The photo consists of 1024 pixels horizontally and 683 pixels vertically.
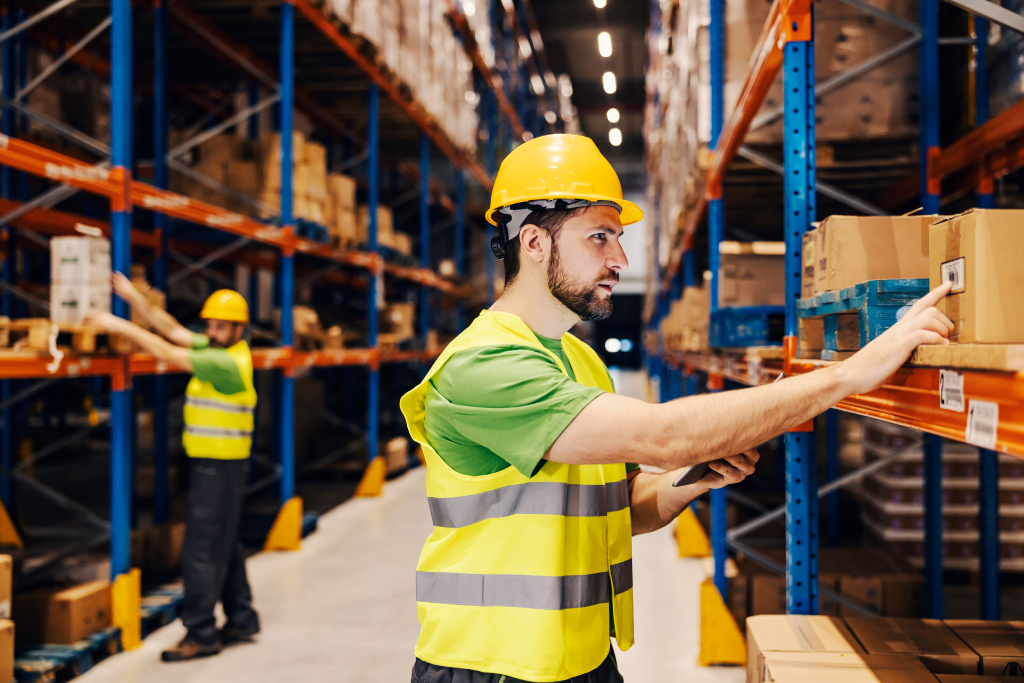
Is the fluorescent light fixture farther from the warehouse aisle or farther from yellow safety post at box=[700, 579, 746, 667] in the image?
yellow safety post at box=[700, 579, 746, 667]

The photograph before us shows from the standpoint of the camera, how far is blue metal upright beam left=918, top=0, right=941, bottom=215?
144 inches

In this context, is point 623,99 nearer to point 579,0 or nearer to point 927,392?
point 579,0

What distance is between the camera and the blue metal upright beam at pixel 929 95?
144 inches

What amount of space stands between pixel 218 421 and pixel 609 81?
22.2m

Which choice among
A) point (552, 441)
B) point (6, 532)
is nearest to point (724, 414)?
point (552, 441)

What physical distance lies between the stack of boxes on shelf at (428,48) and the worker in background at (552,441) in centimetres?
626

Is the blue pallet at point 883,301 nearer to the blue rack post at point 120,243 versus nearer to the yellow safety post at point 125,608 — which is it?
the blue rack post at point 120,243

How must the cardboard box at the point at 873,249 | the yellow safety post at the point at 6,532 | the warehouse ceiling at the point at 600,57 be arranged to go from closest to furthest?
the cardboard box at the point at 873,249 < the yellow safety post at the point at 6,532 < the warehouse ceiling at the point at 600,57

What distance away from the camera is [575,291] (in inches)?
72.9

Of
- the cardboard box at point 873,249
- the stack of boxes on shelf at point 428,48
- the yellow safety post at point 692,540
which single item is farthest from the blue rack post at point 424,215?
the cardboard box at point 873,249

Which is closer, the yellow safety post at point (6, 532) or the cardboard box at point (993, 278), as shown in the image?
the cardboard box at point (993, 278)

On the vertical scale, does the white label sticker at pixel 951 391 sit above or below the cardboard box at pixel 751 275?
below

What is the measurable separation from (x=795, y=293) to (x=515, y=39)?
50.7 feet

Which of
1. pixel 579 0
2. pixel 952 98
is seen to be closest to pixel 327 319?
pixel 952 98
